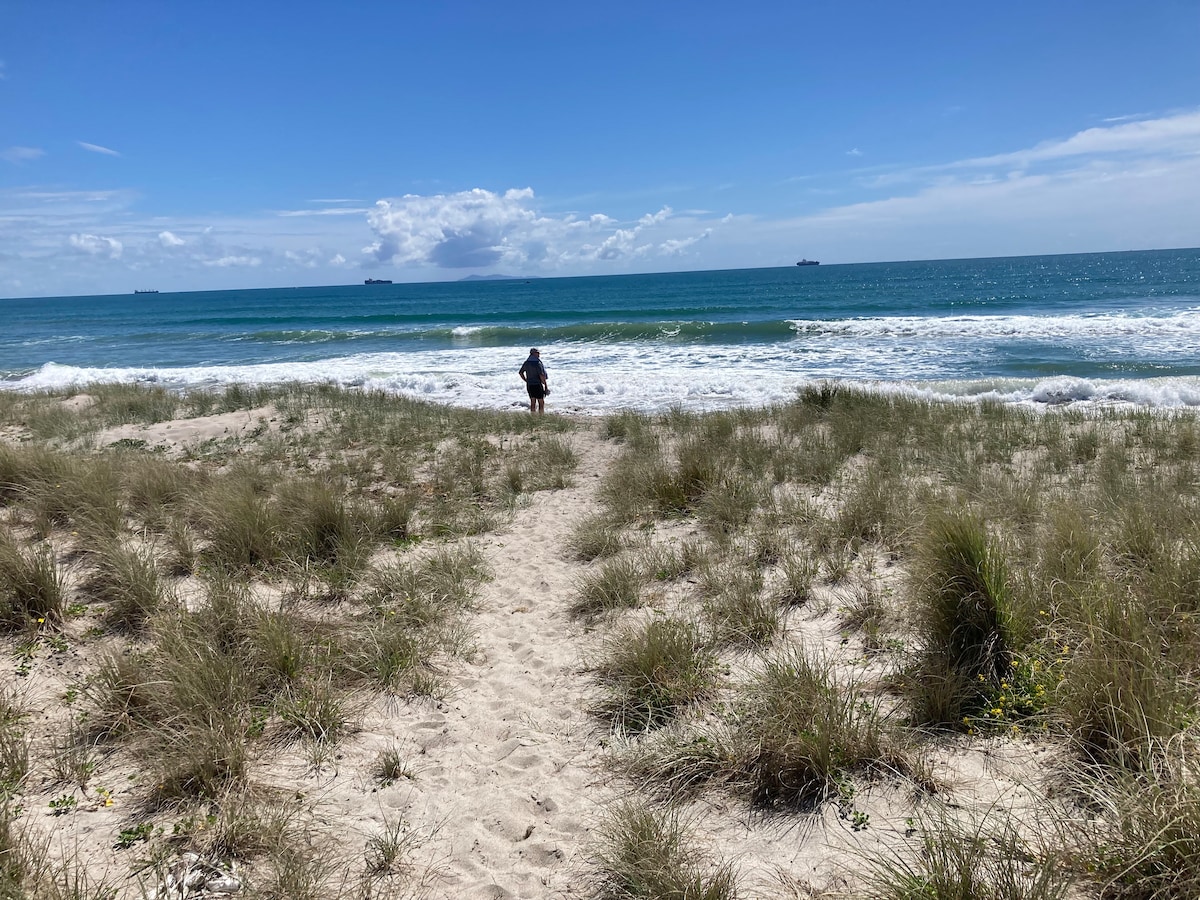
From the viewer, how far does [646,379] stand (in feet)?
67.3

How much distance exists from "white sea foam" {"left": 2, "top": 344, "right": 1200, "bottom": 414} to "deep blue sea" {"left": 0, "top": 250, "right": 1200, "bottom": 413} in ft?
0.25

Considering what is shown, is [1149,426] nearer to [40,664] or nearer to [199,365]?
[40,664]

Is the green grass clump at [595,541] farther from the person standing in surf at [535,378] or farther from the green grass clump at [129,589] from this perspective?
the person standing in surf at [535,378]

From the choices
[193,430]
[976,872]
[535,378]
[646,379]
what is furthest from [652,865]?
[646,379]

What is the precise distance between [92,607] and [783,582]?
5168 mm

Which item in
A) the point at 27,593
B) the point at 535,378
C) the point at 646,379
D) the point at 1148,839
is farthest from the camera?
the point at 646,379

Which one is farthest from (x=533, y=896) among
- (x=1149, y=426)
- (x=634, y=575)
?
(x=1149, y=426)

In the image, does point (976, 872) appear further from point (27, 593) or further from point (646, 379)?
point (646, 379)

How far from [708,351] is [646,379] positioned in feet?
29.5

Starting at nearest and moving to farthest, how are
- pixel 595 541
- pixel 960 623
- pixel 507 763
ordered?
1. pixel 507 763
2. pixel 960 623
3. pixel 595 541

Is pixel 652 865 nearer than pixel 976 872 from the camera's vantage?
No

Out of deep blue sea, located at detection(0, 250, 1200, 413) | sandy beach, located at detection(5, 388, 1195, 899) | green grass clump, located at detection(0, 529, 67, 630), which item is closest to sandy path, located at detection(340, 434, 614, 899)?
sandy beach, located at detection(5, 388, 1195, 899)

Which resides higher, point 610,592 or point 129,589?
point 129,589

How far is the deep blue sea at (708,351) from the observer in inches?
719
